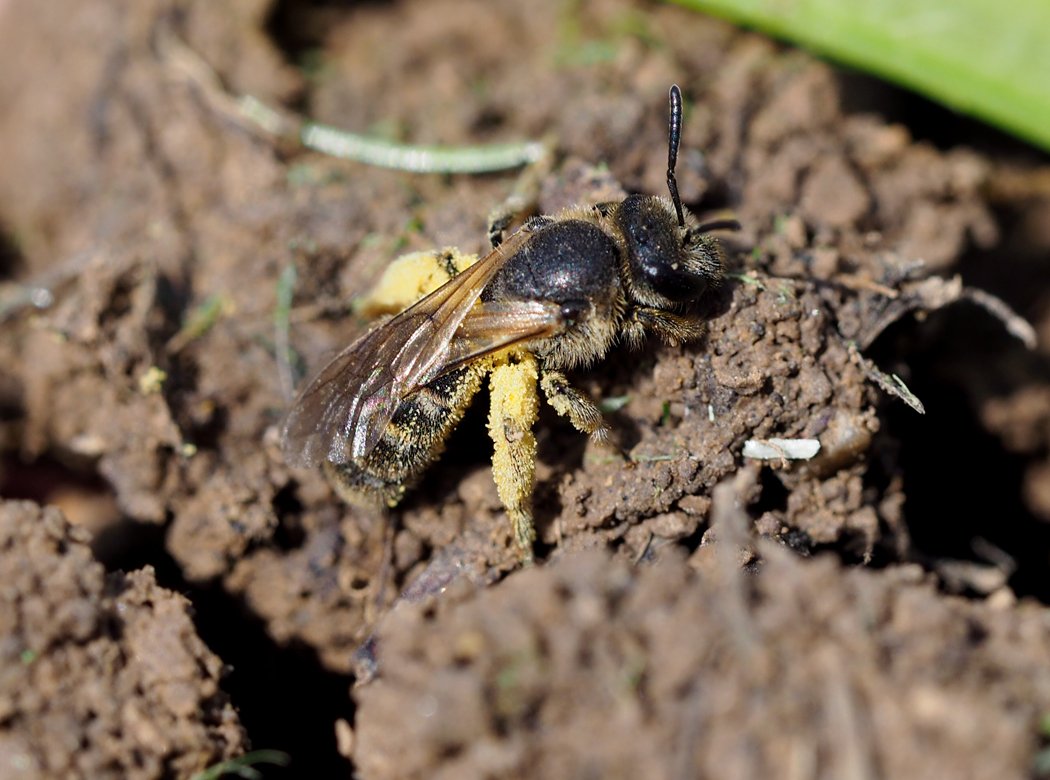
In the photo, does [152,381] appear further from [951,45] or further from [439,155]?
[951,45]

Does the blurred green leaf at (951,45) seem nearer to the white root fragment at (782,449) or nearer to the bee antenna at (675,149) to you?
the bee antenna at (675,149)

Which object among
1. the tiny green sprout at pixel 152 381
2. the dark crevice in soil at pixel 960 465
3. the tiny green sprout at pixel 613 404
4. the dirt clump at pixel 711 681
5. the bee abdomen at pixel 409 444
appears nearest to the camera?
the dirt clump at pixel 711 681

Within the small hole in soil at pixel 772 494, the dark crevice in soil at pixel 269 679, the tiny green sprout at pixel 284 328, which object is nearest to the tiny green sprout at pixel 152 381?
the tiny green sprout at pixel 284 328

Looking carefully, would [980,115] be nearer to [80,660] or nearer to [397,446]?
[397,446]

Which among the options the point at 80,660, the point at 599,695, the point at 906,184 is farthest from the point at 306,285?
the point at 906,184

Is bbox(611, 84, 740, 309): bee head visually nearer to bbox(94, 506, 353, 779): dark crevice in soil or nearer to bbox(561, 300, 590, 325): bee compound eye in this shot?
bbox(561, 300, 590, 325): bee compound eye

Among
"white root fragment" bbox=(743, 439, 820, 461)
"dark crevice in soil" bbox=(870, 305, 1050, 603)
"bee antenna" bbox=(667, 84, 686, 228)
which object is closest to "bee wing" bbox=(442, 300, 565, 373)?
"bee antenna" bbox=(667, 84, 686, 228)
